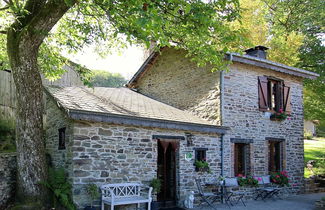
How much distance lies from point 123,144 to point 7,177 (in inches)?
123

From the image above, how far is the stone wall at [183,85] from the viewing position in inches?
441

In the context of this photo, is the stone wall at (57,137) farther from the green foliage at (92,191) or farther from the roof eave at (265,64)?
the roof eave at (265,64)

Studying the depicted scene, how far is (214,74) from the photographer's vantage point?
11.2m

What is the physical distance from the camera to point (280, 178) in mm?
11664

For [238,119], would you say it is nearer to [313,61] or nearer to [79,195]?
[79,195]

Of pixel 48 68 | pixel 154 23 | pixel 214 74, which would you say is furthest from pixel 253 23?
pixel 154 23

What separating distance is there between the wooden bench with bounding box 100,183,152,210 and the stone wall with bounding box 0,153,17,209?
8.33ft

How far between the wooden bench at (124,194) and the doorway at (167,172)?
1.05 m

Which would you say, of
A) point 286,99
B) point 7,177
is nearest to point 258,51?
point 286,99

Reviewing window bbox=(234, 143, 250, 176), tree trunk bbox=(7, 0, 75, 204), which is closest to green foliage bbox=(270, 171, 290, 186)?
window bbox=(234, 143, 250, 176)

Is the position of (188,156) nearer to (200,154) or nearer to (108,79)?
(200,154)

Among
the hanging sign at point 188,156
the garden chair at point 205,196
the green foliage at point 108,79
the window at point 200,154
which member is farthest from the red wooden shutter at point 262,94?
the green foliage at point 108,79

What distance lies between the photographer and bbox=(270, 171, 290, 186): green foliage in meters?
11.6

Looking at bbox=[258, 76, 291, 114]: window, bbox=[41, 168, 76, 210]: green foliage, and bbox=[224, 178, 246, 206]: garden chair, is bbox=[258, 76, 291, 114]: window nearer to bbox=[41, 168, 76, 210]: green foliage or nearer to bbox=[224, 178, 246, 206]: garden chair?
bbox=[224, 178, 246, 206]: garden chair
